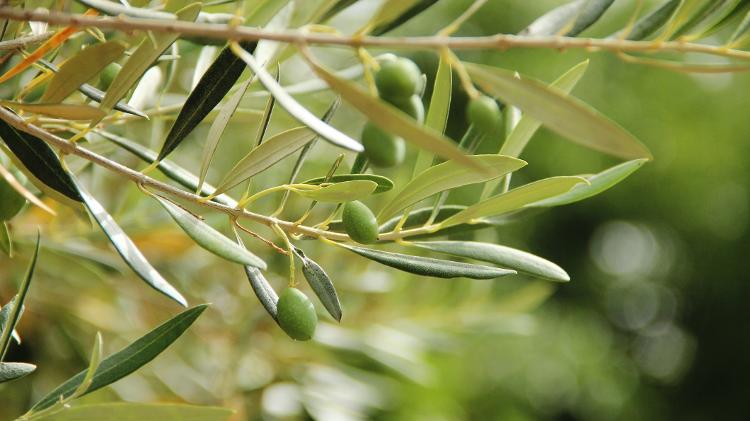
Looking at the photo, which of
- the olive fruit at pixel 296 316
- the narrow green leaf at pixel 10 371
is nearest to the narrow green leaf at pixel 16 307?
the narrow green leaf at pixel 10 371

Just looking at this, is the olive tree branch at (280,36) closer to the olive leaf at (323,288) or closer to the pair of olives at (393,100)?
the pair of olives at (393,100)

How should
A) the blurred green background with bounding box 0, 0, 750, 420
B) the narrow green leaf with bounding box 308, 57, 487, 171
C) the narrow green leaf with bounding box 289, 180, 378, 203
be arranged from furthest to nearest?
the blurred green background with bounding box 0, 0, 750, 420 → the narrow green leaf with bounding box 289, 180, 378, 203 → the narrow green leaf with bounding box 308, 57, 487, 171

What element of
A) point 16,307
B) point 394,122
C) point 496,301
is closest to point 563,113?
point 394,122

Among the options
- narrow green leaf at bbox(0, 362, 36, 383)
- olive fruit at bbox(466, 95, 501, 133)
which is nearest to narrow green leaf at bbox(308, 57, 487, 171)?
olive fruit at bbox(466, 95, 501, 133)

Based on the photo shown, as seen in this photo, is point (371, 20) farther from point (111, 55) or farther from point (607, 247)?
point (607, 247)

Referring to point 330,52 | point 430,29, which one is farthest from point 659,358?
point 330,52

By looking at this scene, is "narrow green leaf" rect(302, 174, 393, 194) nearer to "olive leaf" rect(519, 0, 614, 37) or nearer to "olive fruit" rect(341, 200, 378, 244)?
"olive fruit" rect(341, 200, 378, 244)
